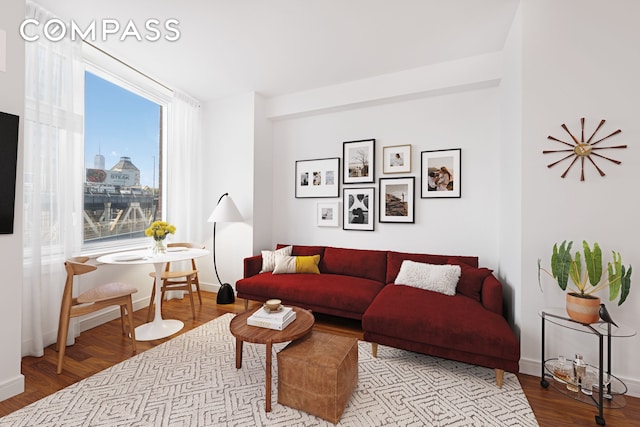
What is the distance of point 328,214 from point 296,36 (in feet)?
7.20

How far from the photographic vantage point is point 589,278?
1956 millimetres

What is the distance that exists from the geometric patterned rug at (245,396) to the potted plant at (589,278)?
28.9 inches

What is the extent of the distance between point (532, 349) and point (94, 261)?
168 inches

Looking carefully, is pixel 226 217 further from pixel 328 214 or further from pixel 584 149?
pixel 584 149

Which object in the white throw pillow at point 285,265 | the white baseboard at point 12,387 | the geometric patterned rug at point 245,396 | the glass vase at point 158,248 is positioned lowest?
the geometric patterned rug at point 245,396

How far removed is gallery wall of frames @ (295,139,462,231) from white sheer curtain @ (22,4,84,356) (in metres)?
2.59

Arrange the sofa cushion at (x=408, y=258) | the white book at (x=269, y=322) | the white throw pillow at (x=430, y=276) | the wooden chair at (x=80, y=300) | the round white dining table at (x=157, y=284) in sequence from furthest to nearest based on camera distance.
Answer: the sofa cushion at (x=408, y=258) < the white throw pillow at (x=430, y=276) < the round white dining table at (x=157, y=284) < the wooden chair at (x=80, y=300) < the white book at (x=269, y=322)

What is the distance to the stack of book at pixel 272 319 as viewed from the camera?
201 cm

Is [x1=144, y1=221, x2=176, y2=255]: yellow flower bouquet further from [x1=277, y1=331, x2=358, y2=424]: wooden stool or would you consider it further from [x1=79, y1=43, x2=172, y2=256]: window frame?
[x1=277, y1=331, x2=358, y2=424]: wooden stool

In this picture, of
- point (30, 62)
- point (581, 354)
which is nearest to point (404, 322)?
point (581, 354)

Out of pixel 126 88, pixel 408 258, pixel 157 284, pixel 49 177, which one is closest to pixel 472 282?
pixel 408 258

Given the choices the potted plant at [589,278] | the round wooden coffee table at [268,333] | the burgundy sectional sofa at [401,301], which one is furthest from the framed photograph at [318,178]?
the potted plant at [589,278]

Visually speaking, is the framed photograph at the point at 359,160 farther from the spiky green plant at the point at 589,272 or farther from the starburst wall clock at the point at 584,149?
the spiky green plant at the point at 589,272

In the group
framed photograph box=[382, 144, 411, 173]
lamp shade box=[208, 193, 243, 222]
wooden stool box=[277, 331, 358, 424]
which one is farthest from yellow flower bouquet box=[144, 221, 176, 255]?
framed photograph box=[382, 144, 411, 173]
